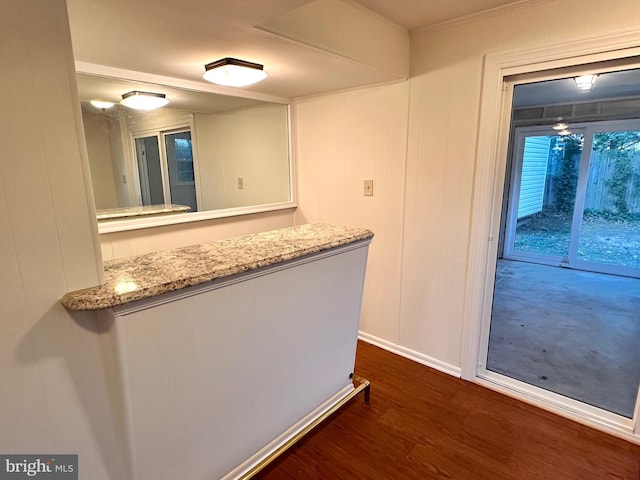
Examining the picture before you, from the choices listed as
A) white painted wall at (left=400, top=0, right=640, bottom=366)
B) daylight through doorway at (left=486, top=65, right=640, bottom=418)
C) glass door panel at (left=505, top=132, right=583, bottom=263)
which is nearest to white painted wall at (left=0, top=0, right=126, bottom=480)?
white painted wall at (left=400, top=0, right=640, bottom=366)

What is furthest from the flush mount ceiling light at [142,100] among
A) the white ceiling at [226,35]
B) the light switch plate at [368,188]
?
the light switch plate at [368,188]

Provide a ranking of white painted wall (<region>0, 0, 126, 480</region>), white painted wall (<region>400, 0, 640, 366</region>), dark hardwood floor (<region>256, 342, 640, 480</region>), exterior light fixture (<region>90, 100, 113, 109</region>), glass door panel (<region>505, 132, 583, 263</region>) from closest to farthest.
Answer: white painted wall (<region>0, 0, 126, 480</region>) → dark hardwood floor (<region>256, 342, 640, 480</region>) → white painted wall (<region>400, 0, 640, 366</region>) → exterior light fixture (<region>90, 100, 113, 109</region>) → glass door panel (<region>505, 132, 583, 263</region>)

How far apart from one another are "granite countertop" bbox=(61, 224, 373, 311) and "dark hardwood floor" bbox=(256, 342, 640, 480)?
3.50ft

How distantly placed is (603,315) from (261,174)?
3494 mm

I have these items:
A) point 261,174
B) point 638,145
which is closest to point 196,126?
point 261,174

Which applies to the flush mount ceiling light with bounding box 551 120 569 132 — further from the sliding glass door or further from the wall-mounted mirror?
the wall-mounted mirror

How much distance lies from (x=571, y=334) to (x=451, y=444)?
189 cm

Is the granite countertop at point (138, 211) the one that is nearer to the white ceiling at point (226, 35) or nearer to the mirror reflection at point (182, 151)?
the mirror reflection at point (182, 151)

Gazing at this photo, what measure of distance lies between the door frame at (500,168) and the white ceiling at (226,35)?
37 centimetres

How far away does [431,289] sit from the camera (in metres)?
2.46

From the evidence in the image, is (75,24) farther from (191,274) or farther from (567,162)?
(567,162)

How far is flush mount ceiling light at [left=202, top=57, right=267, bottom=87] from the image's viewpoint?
1.87m

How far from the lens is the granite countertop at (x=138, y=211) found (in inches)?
82.5

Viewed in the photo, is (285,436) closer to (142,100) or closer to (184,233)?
(184,233)
